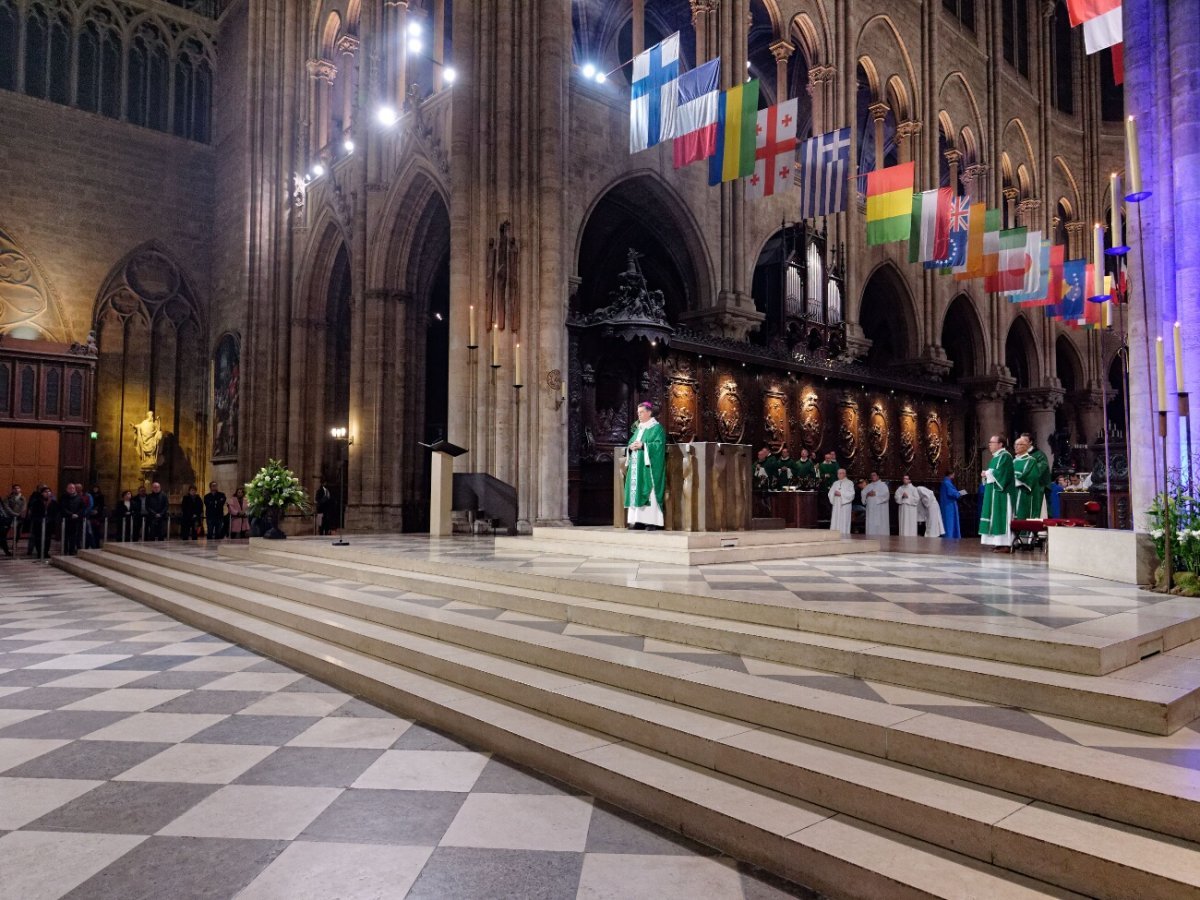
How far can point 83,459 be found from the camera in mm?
21688

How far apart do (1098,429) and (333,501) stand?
27559 mm

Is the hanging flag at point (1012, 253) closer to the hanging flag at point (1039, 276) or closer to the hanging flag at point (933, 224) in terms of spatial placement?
the hanging flag at point (1039, 276)

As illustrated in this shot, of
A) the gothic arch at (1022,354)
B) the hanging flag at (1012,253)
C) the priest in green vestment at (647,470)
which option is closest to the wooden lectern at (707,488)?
the priest in green vestment at (647,470)

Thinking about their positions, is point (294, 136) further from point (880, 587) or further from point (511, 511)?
point (880, 587)

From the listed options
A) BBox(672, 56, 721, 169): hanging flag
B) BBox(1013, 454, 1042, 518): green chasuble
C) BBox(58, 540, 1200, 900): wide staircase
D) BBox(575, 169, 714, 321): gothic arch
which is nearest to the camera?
BBox(58, 540, 1200, 900): wide staircase

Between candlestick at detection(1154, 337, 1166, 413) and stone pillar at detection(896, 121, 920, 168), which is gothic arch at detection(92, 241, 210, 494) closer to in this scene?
stone pillar at detection(896, 121, 920, 168)

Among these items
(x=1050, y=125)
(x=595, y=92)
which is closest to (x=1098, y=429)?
(x=1050, y=125)

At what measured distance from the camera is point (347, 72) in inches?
885

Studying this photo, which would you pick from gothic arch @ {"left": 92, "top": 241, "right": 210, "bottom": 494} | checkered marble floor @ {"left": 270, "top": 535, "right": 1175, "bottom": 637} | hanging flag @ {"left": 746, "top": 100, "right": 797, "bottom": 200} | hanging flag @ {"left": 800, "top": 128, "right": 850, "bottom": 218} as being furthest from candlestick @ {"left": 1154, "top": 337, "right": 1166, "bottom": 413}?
gothic arch @ {"left": 92, "top": 241, "right": 210, "bottom": 494}

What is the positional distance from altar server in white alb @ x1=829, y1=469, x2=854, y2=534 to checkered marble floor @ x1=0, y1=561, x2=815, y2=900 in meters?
12.0

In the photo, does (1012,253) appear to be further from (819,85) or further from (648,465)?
(648,465)

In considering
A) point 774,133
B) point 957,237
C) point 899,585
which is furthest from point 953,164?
point 899,585

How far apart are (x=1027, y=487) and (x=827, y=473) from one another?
6.70 meters

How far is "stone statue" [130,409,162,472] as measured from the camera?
2417 cm
